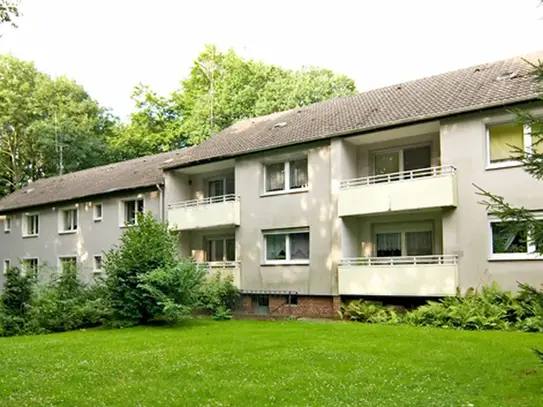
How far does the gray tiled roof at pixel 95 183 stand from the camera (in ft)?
101

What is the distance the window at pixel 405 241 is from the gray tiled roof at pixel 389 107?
396 cm

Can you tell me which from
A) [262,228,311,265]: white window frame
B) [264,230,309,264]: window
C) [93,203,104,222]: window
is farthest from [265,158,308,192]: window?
[93,203,104,222]: window

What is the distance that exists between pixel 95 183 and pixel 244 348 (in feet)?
80.5

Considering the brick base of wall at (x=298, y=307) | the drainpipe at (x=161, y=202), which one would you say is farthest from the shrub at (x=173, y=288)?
the drainpipe at (x=161, y=202)

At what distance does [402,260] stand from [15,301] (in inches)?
568

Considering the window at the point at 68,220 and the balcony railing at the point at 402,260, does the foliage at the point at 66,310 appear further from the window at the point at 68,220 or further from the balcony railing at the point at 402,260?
the window at the point at 68,220

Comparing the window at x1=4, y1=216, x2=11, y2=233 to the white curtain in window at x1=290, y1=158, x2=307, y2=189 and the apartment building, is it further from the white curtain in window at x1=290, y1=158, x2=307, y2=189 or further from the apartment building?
the white curtain in window at x1=290, y1=158, x2=307, y2=189

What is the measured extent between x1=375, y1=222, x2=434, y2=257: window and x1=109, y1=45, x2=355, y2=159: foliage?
73.6 feet

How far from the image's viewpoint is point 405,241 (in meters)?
20.9

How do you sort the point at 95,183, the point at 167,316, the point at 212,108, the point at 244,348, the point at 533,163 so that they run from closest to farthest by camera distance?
the point at 533,163 → the point at 244,348 → the point at 167,316 → the point at 95,183 → the point at 212,108

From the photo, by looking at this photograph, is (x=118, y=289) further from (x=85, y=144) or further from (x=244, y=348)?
(x=85, y=144)

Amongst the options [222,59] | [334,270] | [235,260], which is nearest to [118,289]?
[235,260]

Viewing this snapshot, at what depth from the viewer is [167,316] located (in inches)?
744

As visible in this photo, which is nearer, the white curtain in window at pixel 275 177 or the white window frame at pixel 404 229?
the white window frame at pixel 404 229
